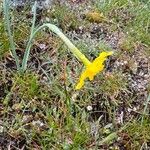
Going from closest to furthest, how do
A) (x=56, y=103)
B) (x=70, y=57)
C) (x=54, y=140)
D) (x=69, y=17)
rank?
(x=54, y=140) → (x=56, y=103) → (x=70, y=57) → (x=69, y=17)

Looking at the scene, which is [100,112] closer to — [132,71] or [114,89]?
[114,89]

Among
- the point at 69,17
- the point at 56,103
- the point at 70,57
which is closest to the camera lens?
the point at 56,103

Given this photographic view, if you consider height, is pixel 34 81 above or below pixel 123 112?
above

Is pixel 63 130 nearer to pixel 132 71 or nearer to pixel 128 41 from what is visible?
pixel 132 71

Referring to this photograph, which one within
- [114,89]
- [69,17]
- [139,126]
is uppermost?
[69,17]

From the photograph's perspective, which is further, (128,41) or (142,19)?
(142,19)

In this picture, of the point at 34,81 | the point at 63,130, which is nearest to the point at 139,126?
the point at 63,130

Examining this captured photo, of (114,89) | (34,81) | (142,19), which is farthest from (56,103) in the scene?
(142,19)
